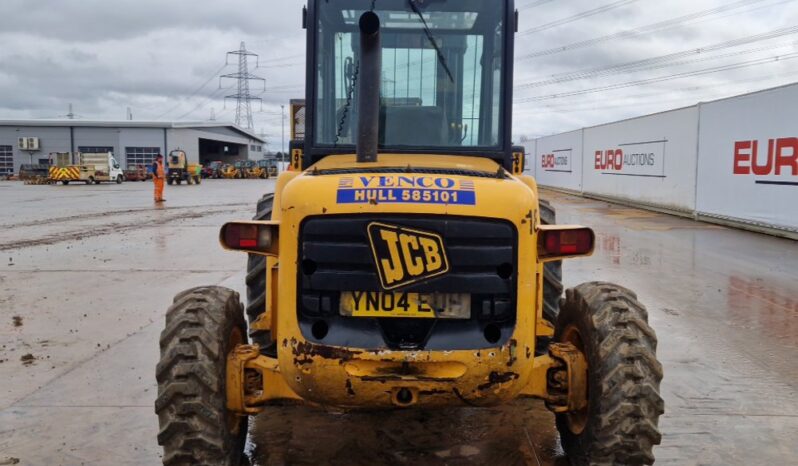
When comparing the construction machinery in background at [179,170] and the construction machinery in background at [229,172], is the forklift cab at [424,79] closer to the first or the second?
the construction machinery in background at [179,170]

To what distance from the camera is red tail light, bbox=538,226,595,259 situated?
339 cm

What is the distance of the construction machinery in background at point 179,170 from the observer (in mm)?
47000

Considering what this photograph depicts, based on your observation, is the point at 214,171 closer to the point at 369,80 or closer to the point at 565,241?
the point at 369,80

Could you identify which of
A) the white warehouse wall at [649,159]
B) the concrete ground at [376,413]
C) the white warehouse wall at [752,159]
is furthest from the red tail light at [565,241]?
the white warehouse wall at [649,159]

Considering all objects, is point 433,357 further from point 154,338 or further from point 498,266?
point 154,338

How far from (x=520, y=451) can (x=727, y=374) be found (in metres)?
2.48

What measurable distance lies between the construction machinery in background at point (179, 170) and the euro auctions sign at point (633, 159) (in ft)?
98.6

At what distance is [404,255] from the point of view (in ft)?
10.3

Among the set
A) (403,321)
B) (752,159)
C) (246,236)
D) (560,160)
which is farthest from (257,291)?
(560,160)

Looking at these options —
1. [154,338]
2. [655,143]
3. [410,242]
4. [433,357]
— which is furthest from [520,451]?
[655,143]

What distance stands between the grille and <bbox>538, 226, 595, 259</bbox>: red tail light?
28 cm

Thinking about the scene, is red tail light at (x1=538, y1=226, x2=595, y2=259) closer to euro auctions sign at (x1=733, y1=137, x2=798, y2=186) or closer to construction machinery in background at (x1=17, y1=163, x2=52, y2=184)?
euro auctions sign at (x1=733, y1=137, x2=798, y2=186)

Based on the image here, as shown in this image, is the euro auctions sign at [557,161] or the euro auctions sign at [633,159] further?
the euro auctions sign at [557,161]

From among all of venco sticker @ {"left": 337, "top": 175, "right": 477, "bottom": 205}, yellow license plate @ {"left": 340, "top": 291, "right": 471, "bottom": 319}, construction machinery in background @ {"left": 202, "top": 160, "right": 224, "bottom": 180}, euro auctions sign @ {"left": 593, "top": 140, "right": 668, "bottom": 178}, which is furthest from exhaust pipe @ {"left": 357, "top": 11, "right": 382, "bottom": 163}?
construction machinery in background @ {"left": 202, "top": 160, "right": 224, "bottom": 180}
